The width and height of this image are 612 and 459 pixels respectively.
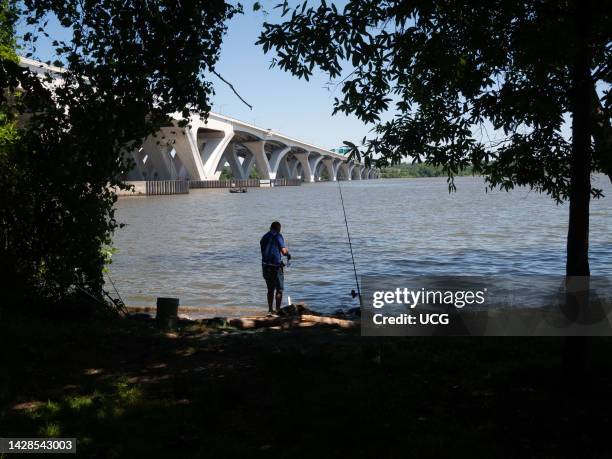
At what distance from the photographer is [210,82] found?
7.32 metres

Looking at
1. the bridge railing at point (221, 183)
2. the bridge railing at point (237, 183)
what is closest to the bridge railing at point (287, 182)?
the bridge railing at point (237, 183)

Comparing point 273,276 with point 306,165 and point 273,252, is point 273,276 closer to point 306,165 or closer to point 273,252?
point 273,252

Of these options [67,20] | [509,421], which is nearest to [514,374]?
[509,421]

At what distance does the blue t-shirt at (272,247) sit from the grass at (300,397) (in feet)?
12.3

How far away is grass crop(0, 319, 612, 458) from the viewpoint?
13.4ft

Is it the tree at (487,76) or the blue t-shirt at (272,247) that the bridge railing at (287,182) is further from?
the tree at (487,76)

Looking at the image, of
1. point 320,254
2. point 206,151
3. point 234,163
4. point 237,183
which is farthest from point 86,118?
point 234,163

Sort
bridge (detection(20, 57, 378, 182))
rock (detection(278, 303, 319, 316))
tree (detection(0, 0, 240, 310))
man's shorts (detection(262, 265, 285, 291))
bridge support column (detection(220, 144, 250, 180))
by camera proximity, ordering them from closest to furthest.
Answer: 1. tree (detection(0, 0, 240, 310))
2. rock (detection(278, 303, 319, 316))
3. man's shorts (detection(262, 265, 285, 291))
4. bridge (detection(20, 57, 378, 182))
5. bridge support column (detection(220, 144, 250, 180))

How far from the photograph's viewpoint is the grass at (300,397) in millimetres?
4082

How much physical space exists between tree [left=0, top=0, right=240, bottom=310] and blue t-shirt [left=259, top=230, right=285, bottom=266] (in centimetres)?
301

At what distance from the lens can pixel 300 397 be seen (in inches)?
194

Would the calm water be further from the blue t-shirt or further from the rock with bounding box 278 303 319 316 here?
the blue t-shirt

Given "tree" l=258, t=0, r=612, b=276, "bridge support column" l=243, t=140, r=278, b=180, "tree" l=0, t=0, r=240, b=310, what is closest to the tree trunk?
"tree" l=258, t=0, r=612, b=276

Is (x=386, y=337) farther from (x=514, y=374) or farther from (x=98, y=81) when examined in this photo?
(x=98, y=81)
